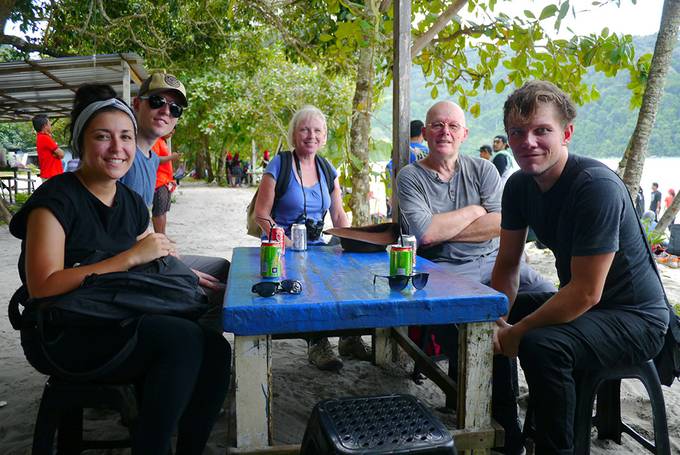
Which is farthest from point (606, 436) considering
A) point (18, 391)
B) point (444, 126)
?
point (18, 391)

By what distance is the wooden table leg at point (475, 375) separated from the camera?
6.45 feet

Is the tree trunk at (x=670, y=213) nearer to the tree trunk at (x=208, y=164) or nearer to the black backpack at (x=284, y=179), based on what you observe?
the black backpack at (x=284, y=179)

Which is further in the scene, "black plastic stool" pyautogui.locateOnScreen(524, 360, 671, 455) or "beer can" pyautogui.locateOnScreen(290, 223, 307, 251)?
"beer can" pyautogui.locateOnScreen(290, 223, 307, 251)

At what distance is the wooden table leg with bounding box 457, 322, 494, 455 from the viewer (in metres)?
1.97

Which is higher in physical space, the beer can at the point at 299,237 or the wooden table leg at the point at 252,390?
the beer can at the point at 299,237

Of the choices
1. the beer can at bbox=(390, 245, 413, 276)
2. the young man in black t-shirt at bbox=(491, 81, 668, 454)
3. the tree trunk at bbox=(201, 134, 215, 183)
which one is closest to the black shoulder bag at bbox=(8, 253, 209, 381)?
the beer can at bbox=(390, 245, 413, 276)

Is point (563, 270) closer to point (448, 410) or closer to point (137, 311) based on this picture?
point (448, 410)

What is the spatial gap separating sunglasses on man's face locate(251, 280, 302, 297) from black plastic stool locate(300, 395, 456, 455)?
1.47ft

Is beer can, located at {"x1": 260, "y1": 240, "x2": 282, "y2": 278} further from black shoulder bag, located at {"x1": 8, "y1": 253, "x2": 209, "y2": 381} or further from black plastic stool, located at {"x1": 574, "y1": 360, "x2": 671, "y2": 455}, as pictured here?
black plastic stool, located at {"x1": 574, "y1": 360, "x2": 671, "y2": 455}

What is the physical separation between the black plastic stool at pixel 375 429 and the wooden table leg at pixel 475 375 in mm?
426

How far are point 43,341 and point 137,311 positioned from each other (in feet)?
0.94

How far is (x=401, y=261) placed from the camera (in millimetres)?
2150

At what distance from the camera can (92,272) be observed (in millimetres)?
1809

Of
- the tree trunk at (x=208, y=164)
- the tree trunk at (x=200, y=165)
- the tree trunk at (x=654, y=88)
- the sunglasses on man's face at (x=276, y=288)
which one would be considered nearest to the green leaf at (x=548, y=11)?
the tree trunk at (x=654, y=88)
